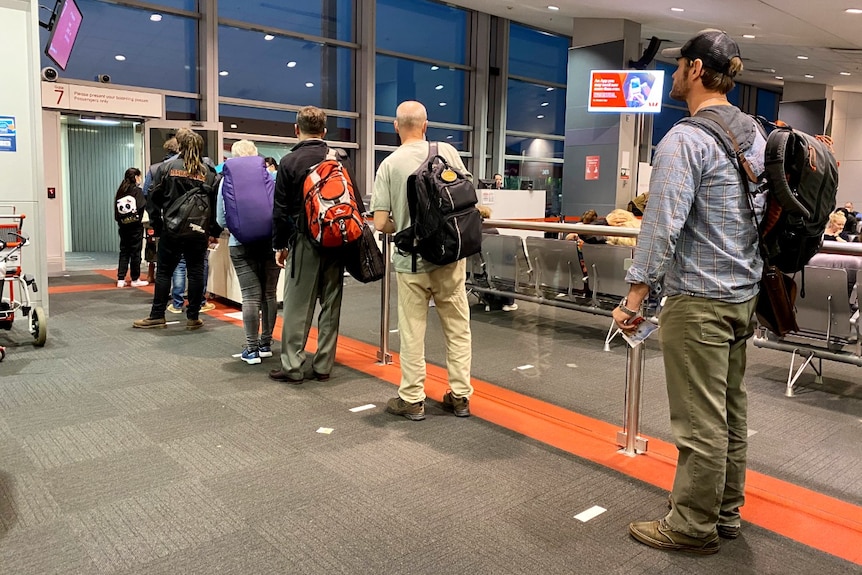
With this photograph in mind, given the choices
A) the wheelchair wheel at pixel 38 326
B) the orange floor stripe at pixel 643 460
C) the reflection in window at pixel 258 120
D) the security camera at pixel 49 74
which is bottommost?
the orange floor stripe at pixel 643 460

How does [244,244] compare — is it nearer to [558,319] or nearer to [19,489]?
[19,489]

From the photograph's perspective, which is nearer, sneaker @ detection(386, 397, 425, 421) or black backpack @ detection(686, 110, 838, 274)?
black backpack @ detection(686, 110, 838, 274)

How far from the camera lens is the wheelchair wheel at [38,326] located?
Result: 475cm

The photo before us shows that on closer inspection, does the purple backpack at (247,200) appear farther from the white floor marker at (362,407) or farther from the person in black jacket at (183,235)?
the white floor marker at (362,407)

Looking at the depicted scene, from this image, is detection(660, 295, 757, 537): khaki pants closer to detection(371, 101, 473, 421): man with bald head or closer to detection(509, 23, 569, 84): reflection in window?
detection(371, 101, 473, 421): man with bald head

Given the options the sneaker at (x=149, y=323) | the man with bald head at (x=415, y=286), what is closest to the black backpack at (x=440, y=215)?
the man with bald head at (x=415, y=286)

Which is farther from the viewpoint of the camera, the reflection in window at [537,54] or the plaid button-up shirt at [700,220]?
the reflection in window at [537,54]

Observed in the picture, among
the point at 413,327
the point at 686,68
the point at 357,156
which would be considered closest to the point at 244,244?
the point at 413,327

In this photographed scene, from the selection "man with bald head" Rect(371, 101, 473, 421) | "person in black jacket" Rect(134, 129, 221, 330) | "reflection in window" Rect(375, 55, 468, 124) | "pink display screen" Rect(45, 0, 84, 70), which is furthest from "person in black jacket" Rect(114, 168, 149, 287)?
"man with bald head" Rect(371, 101, 473, 421)

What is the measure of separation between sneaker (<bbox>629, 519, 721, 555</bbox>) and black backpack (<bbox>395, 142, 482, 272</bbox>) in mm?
1416

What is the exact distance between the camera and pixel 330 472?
9.11 feet

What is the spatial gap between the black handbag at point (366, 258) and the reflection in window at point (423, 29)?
893cm

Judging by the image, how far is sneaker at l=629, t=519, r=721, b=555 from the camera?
2168 millimetres

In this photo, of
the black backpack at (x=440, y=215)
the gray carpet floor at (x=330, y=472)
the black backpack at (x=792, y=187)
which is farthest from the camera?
the black backpack at (x=440, y=215)
